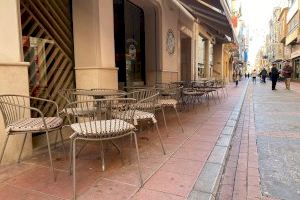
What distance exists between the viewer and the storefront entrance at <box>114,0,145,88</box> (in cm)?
735

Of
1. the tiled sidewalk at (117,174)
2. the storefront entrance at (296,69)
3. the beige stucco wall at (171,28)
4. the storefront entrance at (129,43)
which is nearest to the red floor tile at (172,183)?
the tiled sidewalk at (117,174)

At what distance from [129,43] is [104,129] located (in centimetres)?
555

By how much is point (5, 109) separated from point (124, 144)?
1701 millimetres

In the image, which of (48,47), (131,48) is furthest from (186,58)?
(48,47)

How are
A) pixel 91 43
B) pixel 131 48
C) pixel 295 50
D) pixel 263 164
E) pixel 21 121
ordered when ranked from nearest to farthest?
pixel 21 121
pixel 263 164
pixel 91 43
pixel 131 48
pixel 295 50

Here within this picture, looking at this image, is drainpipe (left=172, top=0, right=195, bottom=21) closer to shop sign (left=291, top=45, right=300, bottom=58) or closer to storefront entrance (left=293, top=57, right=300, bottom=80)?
shop sign (left=291, top=45, right=300, bottom=58)

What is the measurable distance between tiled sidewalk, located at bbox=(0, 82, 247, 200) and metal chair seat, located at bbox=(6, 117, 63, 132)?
1.63 ft

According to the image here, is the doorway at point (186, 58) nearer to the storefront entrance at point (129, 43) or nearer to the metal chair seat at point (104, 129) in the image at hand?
the storefront entrance at point (129, 43)

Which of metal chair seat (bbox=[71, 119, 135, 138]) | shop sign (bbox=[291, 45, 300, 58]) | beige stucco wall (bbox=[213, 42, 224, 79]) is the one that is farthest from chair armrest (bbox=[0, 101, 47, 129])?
shop sign (bbox=[291, 45, 300, 58])

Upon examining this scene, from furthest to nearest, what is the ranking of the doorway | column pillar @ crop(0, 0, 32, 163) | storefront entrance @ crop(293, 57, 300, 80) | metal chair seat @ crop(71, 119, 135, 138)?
storefront entrance @ crop(293, 57, 300, 80)
the doorway
column pillar @ crop(0, 0, 32, 163)
metal chair seat @ crop(71, 119, 135, 138)

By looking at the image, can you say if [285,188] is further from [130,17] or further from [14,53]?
[130,17]

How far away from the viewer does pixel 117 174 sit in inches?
119

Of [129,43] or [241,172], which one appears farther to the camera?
[129,43]

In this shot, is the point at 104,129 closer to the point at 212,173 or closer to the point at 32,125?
the point at 32,125
